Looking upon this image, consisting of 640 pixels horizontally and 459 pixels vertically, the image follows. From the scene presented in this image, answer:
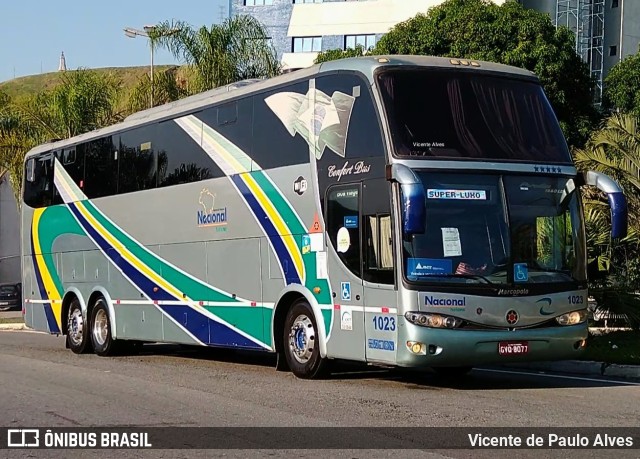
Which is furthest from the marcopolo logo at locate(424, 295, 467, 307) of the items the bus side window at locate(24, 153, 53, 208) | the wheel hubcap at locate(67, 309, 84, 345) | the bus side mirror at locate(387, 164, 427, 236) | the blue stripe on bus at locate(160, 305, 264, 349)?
the bus side window at locate(24, 153, 53, 208)

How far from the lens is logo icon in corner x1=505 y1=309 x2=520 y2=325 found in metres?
12.7

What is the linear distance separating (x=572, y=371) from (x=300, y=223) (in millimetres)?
4647

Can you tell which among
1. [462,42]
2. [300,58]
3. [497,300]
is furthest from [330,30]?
[497,300]

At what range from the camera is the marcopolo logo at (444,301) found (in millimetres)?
12422

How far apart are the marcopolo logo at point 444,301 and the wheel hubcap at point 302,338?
236 centimetres

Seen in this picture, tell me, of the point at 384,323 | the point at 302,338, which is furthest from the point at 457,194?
the point at 302,338

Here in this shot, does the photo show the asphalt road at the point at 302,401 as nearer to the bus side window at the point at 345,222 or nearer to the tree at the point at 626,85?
the bus side window at the point at 345,222

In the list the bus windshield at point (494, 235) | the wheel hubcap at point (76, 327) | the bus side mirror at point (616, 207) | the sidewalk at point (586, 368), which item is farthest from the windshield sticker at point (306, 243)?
the wheel hubcap at point (76, 327)

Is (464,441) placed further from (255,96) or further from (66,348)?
(66,348)

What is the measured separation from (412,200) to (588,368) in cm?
496

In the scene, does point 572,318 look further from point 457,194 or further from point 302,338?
point 302,338

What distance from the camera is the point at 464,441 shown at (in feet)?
30.6

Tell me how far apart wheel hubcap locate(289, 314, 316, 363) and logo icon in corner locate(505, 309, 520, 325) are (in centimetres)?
285

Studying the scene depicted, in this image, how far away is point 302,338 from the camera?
14570 millimetres
